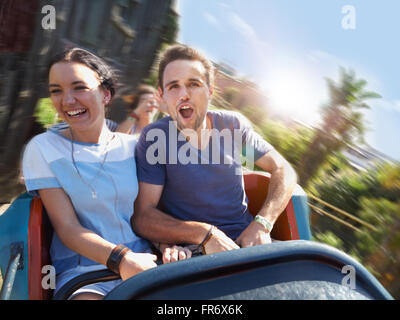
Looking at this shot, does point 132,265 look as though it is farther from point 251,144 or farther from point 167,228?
point 251,144

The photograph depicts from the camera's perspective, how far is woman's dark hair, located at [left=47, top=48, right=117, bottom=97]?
1667 mm

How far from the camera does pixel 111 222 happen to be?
1646mm

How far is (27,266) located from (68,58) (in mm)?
893

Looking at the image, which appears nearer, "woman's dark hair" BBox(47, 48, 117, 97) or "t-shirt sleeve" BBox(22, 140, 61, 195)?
"t-shirt sleeve" BBox(22, 140, 61, 195)

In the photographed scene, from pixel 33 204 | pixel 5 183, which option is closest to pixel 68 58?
pixel 33 204

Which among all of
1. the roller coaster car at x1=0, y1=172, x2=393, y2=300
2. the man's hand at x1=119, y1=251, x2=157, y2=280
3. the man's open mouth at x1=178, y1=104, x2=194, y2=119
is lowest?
the man's hand at x1=119, y1=251, x2=157, y2=280

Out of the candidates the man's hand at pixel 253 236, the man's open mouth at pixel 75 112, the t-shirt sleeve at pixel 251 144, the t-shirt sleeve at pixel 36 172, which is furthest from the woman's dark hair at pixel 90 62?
the man's hand at pixel 253 236

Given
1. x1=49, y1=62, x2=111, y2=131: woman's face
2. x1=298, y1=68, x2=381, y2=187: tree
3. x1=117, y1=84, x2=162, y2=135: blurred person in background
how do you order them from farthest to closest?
1. x1=298, y1=68, x2=381, y2=187: tree
2. x1=117, y1=84, x2=162, y2=135: blurred person in background
3. x1=49, y1=62, x2=111, y2=131: woman's face

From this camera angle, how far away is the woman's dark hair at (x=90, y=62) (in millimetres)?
1667

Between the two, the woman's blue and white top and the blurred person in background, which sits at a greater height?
the blurred person in background

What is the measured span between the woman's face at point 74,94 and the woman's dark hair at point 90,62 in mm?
23

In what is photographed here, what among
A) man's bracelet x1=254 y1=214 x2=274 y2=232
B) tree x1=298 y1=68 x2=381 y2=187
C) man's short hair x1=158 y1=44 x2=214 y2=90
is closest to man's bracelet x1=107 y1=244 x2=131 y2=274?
man's bracelet x1=254 y1=214 x2=274 y2=232

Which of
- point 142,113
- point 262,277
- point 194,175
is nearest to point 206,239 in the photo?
point 194,175

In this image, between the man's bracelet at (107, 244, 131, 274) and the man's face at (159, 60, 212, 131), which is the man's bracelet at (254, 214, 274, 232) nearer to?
the man's face at (159, 60, 212, 131)
